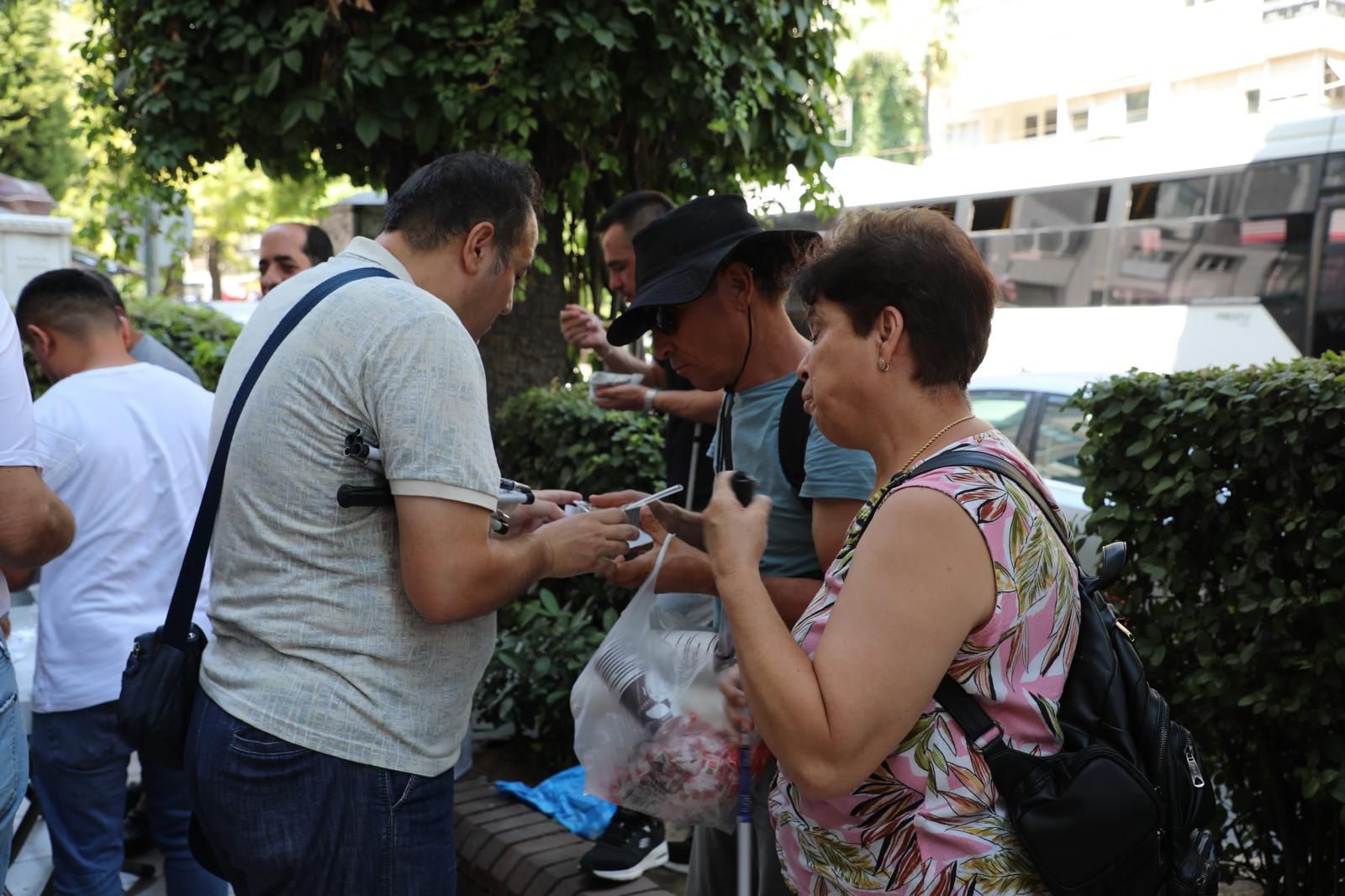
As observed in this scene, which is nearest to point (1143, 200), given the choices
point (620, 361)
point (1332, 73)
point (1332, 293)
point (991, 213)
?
point (991, 213)

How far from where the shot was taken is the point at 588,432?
532 centimetres

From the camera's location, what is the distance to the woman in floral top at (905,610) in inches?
62.8

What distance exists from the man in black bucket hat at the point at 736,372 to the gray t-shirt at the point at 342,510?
1.59 ft

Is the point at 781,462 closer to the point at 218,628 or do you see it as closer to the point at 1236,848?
the point at 218,628

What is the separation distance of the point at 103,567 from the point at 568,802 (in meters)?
1.58

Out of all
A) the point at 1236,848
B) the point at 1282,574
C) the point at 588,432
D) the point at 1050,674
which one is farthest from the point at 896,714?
the point at 588,432

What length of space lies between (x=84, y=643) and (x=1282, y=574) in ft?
10.5

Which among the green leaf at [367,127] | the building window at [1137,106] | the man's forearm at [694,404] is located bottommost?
the man's forearm at [694,404]

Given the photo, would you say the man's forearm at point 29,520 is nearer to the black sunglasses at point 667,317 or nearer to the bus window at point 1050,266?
the black sunglasses at point 667,317

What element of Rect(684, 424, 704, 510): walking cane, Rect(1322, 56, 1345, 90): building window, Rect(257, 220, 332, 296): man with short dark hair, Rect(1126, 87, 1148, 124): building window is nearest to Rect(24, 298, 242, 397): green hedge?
Rect(257, 220, 332, 296): man with short dark hair

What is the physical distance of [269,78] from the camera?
5.11m

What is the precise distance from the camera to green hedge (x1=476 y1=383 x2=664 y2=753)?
14.8ft

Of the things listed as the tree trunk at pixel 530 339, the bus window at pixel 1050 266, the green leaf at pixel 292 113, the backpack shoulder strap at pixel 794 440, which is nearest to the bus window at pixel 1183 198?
the bus window at pixel 1050 266

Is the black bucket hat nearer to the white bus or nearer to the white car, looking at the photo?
the white car
